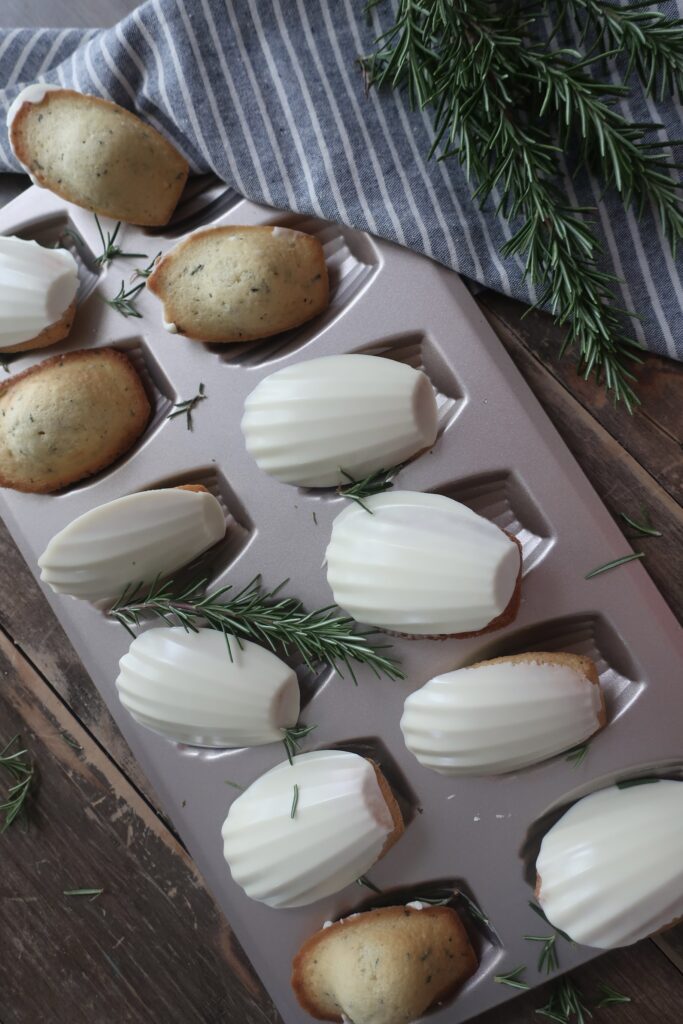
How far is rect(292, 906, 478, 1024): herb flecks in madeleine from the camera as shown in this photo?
0.77 metres

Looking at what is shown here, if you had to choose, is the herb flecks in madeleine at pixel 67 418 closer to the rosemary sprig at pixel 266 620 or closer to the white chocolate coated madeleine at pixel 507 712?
the rosemary sprig at pixel 266 620

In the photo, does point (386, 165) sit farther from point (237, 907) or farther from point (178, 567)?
point (237, 907)

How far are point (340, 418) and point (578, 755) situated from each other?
369 millimetres

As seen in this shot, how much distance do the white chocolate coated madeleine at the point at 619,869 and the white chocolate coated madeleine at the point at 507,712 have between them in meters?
0.07

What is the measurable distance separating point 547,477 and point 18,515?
1.67 feet

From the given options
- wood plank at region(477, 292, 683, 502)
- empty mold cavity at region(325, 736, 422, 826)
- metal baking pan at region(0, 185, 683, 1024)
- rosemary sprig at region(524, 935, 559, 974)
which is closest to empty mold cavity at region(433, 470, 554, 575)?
metal baking pan at region(0, 185, 683, 1024)

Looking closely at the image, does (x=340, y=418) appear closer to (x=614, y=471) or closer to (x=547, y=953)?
(x=614, y=471)

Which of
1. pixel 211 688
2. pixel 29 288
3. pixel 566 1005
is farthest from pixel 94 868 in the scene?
pixel 29 288

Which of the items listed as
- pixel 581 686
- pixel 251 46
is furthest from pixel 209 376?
pixel 581 686

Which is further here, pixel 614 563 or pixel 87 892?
pixel 87 892

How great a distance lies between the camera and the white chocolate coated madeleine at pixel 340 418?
78cm

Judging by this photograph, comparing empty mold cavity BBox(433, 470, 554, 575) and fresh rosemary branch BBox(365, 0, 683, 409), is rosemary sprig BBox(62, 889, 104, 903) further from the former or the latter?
fresh rosemary branch BBox(365, 0, 683, 409)

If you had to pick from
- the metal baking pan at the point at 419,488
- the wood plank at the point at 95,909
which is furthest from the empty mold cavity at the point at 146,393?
the wood plank at the point at 95,909

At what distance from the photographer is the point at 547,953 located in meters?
0.78
